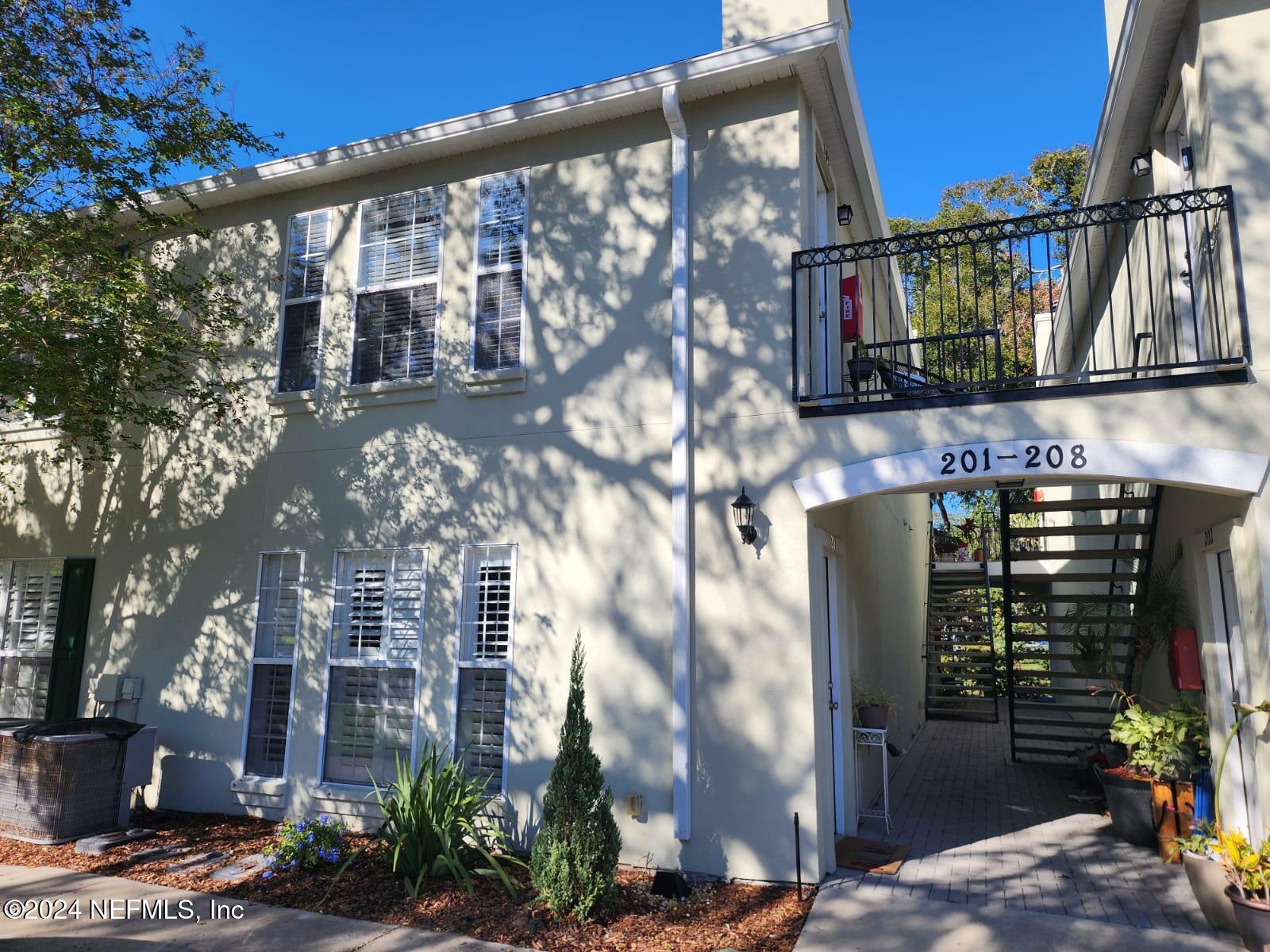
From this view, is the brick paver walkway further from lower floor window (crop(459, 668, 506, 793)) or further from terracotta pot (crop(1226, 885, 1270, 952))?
lower floor window (crop(459, 668, 506, 793))

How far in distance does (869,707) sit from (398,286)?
18.4ft

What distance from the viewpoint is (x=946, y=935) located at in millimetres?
4707

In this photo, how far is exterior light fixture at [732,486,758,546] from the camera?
5.91 metres

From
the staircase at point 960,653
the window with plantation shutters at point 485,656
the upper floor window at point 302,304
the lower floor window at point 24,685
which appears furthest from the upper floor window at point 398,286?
the staircase at point 960,653

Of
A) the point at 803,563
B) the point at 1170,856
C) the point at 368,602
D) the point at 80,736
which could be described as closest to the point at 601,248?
the point at 803,563

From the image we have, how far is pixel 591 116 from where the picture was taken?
689 cm

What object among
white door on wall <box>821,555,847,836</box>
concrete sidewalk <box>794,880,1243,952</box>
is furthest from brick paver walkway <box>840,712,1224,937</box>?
white door on wall <box>821,555,847,836</box>

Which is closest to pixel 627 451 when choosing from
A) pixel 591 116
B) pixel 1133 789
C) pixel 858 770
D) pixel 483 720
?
pixel 483 720

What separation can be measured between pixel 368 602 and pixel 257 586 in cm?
120

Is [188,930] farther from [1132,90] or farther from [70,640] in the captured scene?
[1132,90]

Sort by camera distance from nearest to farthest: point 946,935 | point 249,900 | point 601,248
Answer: point 946,935 → point 249,900 → point 601,248

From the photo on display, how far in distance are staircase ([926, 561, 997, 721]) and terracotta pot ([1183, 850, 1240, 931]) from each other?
9861 mm

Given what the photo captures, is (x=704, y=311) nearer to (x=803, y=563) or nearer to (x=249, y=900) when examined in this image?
(x=803, y=563)

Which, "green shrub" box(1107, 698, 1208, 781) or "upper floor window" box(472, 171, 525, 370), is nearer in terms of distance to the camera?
"green shrub" box(1107, 698, 1208, 781)
